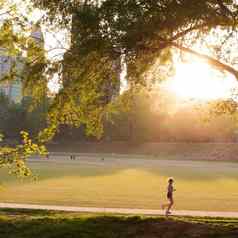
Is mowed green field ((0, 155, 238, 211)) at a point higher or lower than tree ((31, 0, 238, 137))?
lower

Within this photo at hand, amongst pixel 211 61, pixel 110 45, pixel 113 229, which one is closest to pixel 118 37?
pixel 110 45

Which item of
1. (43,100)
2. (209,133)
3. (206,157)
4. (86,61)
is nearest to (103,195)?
(43,100)

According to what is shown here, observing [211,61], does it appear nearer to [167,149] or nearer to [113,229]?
[113,229]

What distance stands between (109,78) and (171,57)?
2.51 m

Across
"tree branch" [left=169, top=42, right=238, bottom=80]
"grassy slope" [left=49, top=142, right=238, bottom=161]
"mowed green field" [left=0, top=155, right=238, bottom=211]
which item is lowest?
"mowed green field" [left=0, top=155, right=238, bottom=211]

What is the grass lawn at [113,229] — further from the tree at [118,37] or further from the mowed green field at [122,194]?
the mowed green field at [122,194]

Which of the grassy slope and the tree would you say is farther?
the grassy slope

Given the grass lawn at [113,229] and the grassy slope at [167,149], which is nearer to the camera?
the grass lawn at [113,229]

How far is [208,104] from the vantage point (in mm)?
19750

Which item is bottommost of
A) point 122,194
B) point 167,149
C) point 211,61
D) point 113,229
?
point 122,194

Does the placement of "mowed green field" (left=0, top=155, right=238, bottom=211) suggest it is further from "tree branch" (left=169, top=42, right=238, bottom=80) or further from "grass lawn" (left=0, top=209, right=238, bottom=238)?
"tree branch" (left=169, top=42, right=238, bottom=80)

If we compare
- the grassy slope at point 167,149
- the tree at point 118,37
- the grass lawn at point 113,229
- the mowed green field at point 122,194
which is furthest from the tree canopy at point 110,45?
the grassy slope at point 167,149

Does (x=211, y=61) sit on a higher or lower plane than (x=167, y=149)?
higher

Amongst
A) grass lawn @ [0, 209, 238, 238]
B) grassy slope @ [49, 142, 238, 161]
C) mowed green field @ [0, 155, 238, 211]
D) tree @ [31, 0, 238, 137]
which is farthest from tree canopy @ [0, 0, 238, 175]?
grassy slope @ [49, 142, 238, 161]
